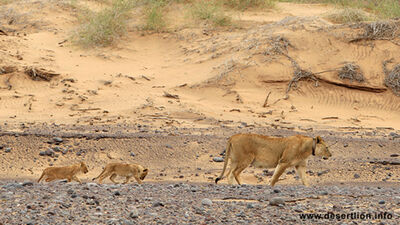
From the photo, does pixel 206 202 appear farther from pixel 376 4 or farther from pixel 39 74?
pixel 376 4

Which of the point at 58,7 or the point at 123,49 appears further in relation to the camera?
the point at 58,7

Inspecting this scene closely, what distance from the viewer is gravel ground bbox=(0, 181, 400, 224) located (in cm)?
602

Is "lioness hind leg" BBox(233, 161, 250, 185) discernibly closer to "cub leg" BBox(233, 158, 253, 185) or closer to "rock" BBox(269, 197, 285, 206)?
"cub leg" BBox(233, 158, 253, 185)

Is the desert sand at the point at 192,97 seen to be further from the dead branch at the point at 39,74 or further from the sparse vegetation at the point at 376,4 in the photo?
the sparse vegetation at the point at 376,4

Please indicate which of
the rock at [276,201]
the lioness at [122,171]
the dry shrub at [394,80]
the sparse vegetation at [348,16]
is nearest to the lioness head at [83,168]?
the lioness at [122,171]

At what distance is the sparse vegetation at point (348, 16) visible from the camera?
62.6 ft

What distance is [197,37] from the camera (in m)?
19.1

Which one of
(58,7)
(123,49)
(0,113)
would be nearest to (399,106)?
(123,49)

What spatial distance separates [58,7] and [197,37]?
6.00 metres

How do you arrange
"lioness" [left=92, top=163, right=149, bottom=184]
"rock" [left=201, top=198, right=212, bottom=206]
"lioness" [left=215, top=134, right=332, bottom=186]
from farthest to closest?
"lioness" [left=92, top=163, right=149, bottom=184], "lioness" [left=215, top=134, right=332, bottom=186], "rock" [left=201, top=198, right=212, bottom=206]

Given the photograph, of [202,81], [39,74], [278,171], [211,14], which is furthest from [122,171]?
[211,14]

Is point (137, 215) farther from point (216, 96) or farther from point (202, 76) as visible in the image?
point (202, 76)

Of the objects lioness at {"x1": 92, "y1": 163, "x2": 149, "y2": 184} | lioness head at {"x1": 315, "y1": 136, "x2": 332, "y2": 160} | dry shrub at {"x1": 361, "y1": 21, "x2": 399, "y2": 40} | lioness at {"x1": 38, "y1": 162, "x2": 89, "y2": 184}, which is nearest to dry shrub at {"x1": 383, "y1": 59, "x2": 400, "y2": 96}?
dry shrub at {"x1": 361, "y1": 21, "x2": 399, "y2": 40}

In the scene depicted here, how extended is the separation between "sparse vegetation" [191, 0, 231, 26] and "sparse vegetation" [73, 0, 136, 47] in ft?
7.76
